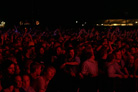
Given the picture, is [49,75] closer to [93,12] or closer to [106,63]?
[106,63]

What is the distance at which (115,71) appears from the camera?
5457 millimetres

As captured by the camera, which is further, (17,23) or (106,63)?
(17,23)

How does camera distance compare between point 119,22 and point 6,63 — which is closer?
point 6,63

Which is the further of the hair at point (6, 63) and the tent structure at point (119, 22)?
the tent structure at point (119, 22)

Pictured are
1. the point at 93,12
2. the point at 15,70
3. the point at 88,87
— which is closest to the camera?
the point at 15,70

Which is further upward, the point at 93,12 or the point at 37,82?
the point at 93,12

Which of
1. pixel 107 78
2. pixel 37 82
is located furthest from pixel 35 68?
pixel 107 78

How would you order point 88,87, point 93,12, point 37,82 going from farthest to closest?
point 93,12
point 88,87
point 37,82

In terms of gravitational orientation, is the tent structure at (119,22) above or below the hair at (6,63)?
above

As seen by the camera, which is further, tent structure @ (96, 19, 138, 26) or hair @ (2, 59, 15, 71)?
tent structure @ (96, 19, 138, 26)

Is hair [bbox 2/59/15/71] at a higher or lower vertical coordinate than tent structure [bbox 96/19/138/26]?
lower

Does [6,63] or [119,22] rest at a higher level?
[119,22]

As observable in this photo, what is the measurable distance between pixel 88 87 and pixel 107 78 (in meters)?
0.52

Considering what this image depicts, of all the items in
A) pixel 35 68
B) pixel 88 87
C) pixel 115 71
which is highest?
pixel 35 68
